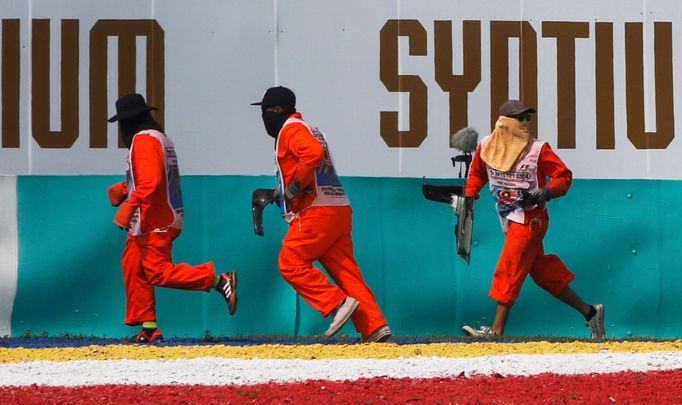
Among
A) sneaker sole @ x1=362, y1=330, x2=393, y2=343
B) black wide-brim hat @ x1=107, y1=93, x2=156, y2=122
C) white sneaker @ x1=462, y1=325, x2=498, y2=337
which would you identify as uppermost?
black wide-brim hat @ x1=107, y1=93, x2=156, y2=122

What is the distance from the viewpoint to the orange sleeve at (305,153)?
28.7ft

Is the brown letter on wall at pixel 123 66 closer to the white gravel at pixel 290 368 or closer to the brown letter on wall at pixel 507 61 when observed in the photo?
the brown letter on wall at pixel 507 61

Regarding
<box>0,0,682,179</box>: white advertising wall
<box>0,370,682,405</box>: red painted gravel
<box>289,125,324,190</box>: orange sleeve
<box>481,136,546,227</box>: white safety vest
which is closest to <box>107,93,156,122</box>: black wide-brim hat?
<box>0,0,682,179</box>: white advertising wall

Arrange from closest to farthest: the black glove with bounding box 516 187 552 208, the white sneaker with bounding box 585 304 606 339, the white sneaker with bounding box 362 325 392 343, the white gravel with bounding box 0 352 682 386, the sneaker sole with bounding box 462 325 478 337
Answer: the white gravel with bounding box 0 352 682 386 < the white sneaker with bounding box 362 325 392 343 < the black glove with bounding box 516 187 552 208 < the sneaker sole with bounding box 462 325 478 337 < the white sneaker with bounding box 585 304 606 339

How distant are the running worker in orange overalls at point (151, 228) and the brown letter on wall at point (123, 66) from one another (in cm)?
101

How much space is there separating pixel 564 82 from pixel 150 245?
3.31 metres

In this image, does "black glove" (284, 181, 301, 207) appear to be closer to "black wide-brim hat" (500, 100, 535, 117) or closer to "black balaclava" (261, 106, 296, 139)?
"black balaclava" (261, 106, 296, 139)

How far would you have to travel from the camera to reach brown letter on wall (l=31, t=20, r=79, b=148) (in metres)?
10.5

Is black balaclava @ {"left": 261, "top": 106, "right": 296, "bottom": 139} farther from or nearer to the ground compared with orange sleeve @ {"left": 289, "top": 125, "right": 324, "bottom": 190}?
farther from the ground

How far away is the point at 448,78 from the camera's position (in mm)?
10625

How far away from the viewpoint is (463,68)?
10.6 metres

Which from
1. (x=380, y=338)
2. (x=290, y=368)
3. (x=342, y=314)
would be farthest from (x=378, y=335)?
(x=290, y=368)

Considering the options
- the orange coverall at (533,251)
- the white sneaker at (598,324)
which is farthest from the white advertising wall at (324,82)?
the white sneaker at (598,324)

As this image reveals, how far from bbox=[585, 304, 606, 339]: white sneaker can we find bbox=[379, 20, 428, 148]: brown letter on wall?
171cm
